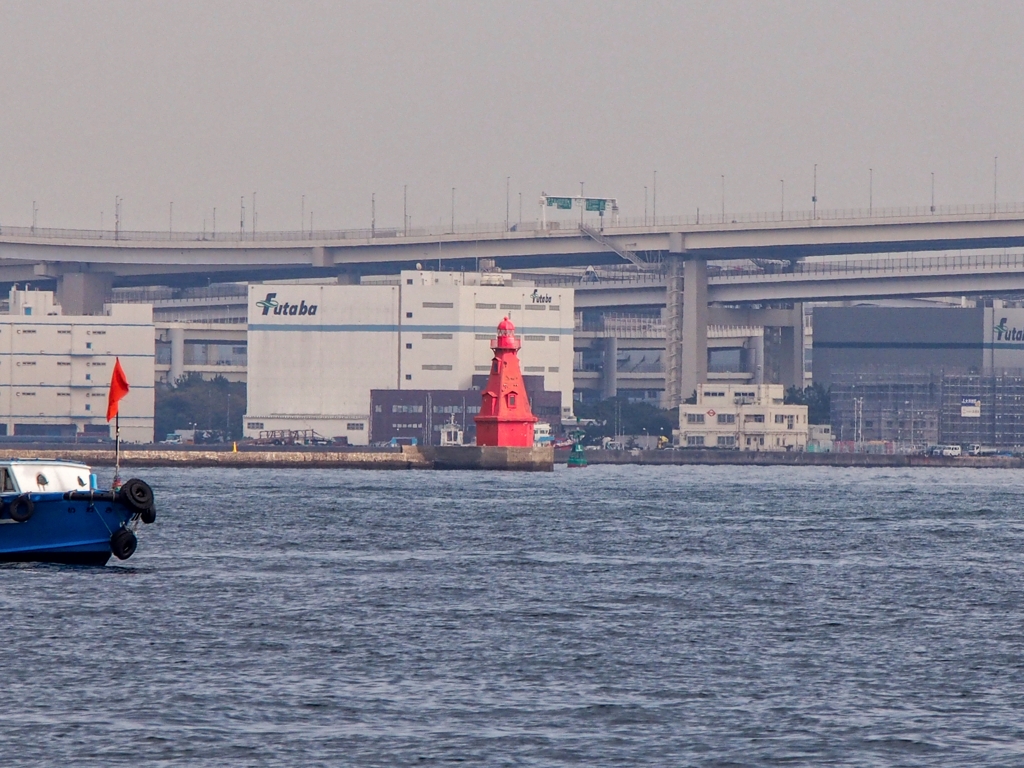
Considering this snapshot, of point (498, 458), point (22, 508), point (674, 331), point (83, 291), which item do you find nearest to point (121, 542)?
point (22, 508)

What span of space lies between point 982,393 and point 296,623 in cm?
15391

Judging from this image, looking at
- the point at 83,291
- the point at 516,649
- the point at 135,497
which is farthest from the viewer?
the point at 83,291

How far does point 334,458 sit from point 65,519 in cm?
9150

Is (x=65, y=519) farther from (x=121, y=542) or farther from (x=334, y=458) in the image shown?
(x=334, y=458)

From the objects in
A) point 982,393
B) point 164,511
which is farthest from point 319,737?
point 982,393

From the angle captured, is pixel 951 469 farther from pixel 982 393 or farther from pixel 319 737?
pixel 319 737

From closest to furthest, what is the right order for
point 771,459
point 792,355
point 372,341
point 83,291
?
point 771,459
point 372,341
point 83,291
point 792,355

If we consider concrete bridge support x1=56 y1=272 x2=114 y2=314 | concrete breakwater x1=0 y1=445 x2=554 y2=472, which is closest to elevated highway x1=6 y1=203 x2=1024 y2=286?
concrete bridge support x1=56 y1=272 x2=114 y2=314

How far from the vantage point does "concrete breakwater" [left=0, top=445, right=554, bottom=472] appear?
12031 centimetres

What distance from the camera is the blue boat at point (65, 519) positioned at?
4088 centimetres

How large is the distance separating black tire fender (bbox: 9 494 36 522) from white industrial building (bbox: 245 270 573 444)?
127 metres

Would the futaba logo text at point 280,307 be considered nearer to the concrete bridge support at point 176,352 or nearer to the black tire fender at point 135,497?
the concrete bridge support at point 176,352

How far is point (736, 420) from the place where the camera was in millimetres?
166375

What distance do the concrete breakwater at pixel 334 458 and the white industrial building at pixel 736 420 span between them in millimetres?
37073
